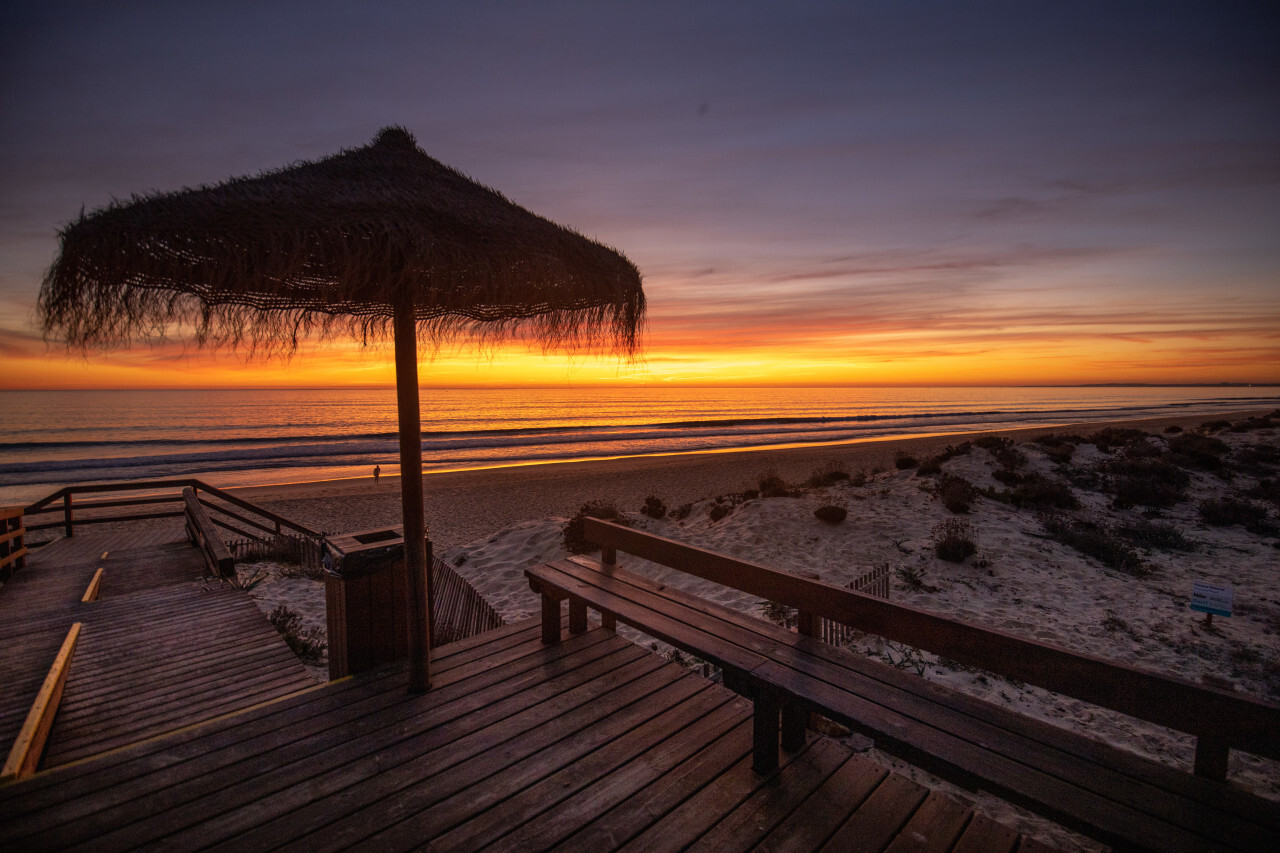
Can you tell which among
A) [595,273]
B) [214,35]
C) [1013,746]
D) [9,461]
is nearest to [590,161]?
[214,35]

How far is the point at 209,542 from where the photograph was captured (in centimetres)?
723

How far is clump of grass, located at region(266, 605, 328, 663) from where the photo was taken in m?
6.07

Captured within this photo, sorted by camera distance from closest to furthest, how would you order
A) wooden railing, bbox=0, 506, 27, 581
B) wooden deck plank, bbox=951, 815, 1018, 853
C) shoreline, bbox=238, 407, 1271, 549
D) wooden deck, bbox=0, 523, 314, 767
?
wooden deck plank, bbox=951, 815, 1018, 853 → wooden deck, bbox=0, 523, 314, 767 → wooden railing, bbox=0, 506, 27, 581 → shoreline, bbox=238, 407, 1271, 549

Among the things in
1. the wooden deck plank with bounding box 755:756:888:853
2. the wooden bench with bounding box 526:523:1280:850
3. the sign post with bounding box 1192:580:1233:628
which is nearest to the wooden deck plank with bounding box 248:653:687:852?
the wooden bench with bounding box 526:523:1280:850

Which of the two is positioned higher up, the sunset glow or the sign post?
the sunset glow

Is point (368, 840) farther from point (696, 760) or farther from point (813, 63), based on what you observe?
point (813, 63)

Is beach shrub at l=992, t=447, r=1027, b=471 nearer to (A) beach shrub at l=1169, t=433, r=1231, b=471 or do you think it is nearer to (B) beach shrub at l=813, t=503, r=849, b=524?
(A) beach shrub at l=1169, t=433, r=1231, b=471

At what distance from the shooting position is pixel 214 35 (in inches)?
297

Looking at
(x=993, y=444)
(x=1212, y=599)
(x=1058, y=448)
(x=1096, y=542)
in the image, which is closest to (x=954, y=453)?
(x=993, y=444)

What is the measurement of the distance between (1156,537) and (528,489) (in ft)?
58.3

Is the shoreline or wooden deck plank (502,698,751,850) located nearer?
wooden deck plank (502,698,751,850)

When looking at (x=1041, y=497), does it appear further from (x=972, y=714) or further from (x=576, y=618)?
(x=576, y=618)

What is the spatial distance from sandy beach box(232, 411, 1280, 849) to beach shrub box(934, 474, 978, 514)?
102 mm

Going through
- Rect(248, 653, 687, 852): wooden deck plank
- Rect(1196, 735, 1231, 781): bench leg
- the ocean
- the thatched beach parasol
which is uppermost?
the thatched beach parasol
